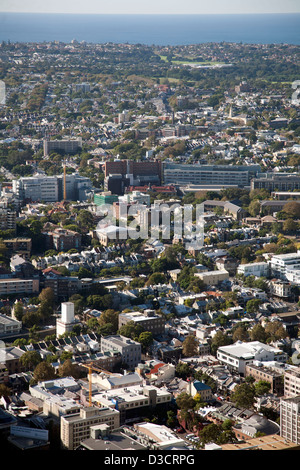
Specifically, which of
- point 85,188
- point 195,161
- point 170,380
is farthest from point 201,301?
point 195,161

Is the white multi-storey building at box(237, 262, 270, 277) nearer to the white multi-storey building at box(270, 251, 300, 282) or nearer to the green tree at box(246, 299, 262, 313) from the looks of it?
the white multi-storey building at box(270, 251, 300, 282)

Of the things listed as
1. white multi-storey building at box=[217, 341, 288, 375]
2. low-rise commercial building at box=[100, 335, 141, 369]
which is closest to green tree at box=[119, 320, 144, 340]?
low-rise commercial building at box=[100, 335, 141, 369]

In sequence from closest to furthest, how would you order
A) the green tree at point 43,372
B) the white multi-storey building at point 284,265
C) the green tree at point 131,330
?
1. the green tree at point 43,372
2. the green tree at point 131,330
3. the white multi-storey building at point 284,265

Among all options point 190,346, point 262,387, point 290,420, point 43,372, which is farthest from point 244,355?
point 43,372

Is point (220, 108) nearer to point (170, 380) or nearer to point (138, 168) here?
point (138, 168)

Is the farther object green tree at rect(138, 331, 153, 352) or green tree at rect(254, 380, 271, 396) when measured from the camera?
green tree at rect(138, 331, 153, 352)

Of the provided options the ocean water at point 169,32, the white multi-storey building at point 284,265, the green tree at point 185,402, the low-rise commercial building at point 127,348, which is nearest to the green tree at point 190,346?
the low-rise commercial building at point 127,348

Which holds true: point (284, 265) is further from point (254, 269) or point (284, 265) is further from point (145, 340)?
point (145, 340)

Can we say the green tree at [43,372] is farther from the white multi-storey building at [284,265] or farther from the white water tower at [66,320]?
the white multi-storey building at [284,265]

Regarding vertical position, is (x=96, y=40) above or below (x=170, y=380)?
above

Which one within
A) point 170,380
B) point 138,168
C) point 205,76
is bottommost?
point 170,380

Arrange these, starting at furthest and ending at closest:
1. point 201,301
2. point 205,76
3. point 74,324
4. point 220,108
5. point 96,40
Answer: point 96,40 < point 205,76 < point 220,108 < point 201,301 < point 74,324
